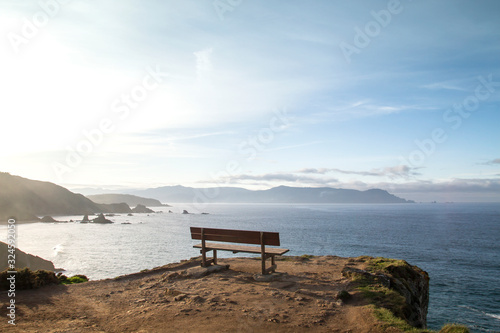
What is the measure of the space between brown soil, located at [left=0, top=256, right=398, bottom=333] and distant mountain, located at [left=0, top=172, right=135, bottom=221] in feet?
385

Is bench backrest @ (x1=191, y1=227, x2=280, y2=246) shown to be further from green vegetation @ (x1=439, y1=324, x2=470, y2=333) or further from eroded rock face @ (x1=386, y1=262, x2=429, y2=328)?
green vegetation @ (x1=439, y1=324, x2=470, y2=333)

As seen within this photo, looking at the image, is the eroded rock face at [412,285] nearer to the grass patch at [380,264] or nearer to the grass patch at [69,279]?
the grass patch at [380,264]

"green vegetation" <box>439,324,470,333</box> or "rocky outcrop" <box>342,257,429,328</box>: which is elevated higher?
"green vegetation" <box>439,324,470,333</box>

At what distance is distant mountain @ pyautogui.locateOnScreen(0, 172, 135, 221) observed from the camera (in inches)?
4419

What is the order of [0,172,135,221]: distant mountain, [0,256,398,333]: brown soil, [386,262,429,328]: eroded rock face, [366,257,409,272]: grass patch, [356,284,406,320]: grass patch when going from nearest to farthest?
[0,256,398,333]: brown soil → [356,284,406,320]: grass patch → [386,262,429,328]: eroded rock face → [366,257,409,272]: grass patch → [0,172,135,221]: distant mountain

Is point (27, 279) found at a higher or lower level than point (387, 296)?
higher

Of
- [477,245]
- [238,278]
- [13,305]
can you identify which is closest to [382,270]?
[238,278]

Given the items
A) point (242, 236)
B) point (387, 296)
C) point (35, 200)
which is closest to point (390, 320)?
point (387, 296)

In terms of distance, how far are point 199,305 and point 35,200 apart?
161099mm

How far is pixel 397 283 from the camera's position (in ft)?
30.8

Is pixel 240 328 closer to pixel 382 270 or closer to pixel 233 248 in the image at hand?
pixel 233 248

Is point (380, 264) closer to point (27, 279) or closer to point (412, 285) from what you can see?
point (412, 285)

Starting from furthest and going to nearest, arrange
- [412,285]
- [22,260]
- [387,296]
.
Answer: [22,260] < [412,285] < [387,296]

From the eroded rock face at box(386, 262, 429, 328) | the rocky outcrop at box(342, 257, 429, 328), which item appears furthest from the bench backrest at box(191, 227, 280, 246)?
the eroded rock face at box(386, 262, 429, 328)
